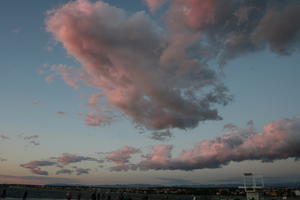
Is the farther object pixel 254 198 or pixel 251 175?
pixel 251 175

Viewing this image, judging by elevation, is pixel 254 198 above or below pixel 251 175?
below

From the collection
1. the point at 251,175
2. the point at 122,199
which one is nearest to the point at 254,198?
the point at 251,175

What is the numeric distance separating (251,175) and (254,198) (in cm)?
754

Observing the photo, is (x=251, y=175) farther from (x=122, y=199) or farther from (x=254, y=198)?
(x=122, y=199)

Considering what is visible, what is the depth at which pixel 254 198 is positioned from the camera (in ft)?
178

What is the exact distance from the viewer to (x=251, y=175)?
60938mm

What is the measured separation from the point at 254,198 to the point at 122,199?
27426 mm

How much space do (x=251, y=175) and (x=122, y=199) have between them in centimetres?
3088

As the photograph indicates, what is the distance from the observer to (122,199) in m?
51.1

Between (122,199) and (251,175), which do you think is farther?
(251,175)
